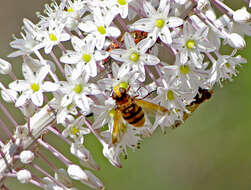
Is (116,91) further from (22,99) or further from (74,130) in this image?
(22,99)

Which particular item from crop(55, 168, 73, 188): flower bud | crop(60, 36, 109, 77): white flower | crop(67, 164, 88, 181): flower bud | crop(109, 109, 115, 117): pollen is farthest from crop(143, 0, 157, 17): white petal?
crop(55, 168, 73, 188): flower bud

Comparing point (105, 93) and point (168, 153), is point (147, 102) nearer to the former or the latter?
point (105, 93)

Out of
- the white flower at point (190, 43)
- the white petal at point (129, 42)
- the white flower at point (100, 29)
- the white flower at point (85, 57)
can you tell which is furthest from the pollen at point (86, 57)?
the white flower at point (190, 43)

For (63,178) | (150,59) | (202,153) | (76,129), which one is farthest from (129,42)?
(202,153)

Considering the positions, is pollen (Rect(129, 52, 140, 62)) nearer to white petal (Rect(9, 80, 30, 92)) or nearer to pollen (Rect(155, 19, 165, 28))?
pollen (Rect(155, 19, 165, 28))

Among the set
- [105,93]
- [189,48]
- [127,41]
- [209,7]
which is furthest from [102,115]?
[209,7]
